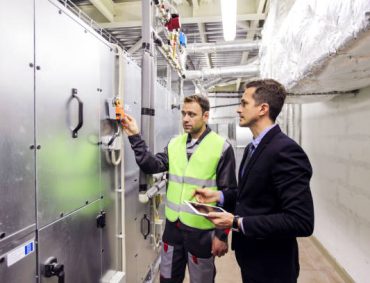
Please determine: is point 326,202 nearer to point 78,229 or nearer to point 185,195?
point 185,195

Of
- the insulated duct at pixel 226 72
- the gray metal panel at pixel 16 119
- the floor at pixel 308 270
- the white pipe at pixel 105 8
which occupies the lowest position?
the floor at pixel 308 270

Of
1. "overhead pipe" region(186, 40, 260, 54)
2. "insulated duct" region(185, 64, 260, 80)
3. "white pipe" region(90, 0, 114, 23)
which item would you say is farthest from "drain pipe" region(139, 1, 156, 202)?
"insulated duct" region(185, 64, 260, 80)

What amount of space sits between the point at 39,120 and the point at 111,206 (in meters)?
0.79

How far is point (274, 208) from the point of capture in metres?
1.12

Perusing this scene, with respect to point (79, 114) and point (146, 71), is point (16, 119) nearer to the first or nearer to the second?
point (79, 114)

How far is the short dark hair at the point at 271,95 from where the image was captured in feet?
3.98

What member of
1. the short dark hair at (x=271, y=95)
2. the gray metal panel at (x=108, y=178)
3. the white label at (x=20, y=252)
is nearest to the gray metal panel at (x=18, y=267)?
the white label at (x=20, y=252)

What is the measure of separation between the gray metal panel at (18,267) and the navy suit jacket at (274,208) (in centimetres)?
79

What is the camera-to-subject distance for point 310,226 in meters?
1.01

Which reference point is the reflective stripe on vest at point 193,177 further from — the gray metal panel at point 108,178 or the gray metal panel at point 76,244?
the gray metal panel at point 76,244

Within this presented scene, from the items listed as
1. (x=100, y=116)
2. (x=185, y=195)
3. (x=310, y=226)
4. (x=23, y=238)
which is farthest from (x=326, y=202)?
(x=23, y=238)

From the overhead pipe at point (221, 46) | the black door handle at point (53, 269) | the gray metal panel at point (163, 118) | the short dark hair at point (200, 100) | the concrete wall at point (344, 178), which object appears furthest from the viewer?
the overhead pipe at point (221, 46)

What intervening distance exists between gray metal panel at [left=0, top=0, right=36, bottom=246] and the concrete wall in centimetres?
237

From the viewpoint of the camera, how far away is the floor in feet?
8.29
